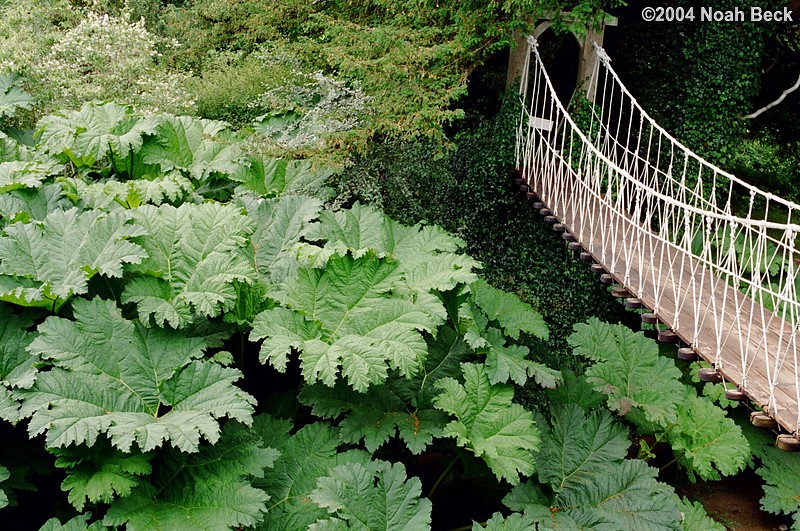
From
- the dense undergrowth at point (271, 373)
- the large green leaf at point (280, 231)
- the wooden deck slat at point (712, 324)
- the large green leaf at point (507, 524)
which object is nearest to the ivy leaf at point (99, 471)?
the dense undergrowth at point (271, 373)

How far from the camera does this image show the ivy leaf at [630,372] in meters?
3.16

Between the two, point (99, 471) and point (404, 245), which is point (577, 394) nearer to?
point (404, 245)

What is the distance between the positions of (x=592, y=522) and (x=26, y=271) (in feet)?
7.38

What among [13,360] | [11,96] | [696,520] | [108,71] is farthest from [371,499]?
[108,71]

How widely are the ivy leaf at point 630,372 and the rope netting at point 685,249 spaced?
16.5 inches

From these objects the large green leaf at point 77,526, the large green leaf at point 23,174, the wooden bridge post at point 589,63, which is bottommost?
the large green leaf at point 77,526

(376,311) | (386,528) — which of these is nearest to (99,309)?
(376,311)

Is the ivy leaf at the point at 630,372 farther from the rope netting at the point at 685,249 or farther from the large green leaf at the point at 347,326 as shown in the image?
the large green leaf at the point at 347,326

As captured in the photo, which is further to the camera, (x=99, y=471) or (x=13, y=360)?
(x=13, y=360)

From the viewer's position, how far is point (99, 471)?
207 cm

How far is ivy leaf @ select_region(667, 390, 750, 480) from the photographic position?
373 centimetres

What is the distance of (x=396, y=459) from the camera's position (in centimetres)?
282

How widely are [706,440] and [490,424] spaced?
2.00 metres

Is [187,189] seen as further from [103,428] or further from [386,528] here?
[386,528]
